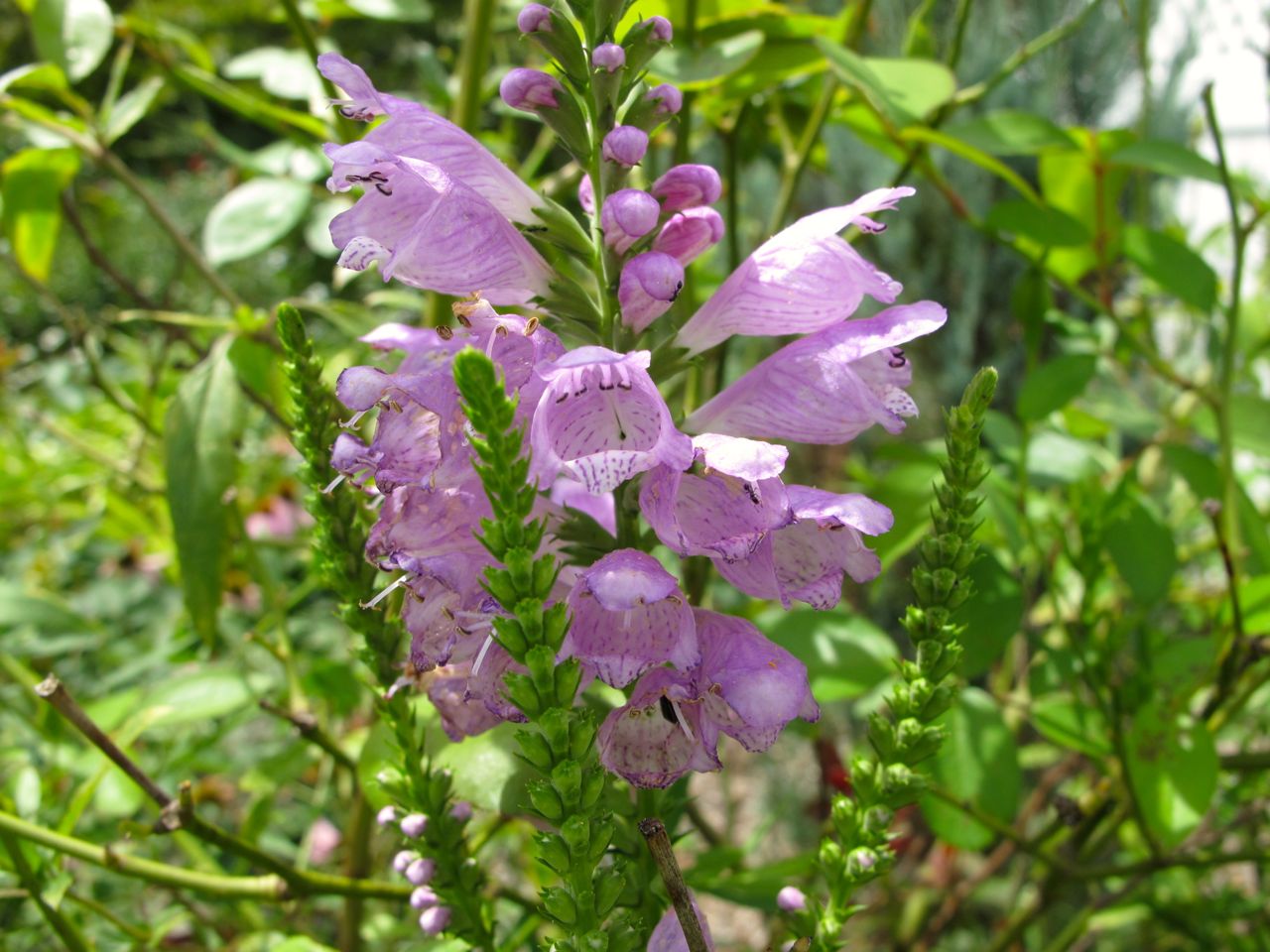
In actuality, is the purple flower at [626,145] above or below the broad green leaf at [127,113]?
above

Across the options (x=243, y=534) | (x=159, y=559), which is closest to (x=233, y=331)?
(x=243, y=534)

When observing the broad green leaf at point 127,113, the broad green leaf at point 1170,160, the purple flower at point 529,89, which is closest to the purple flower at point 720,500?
the purple flower at point 529,89

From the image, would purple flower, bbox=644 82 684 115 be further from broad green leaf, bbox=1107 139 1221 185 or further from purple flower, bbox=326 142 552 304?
broad green leaf, bbox=1107 139 1221 185

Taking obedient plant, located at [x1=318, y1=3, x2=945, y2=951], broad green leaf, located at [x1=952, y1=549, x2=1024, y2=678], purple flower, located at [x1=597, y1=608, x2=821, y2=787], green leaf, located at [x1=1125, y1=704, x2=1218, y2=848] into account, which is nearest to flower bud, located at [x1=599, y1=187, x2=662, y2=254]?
obedient plant, located at [x1=318, y1=3, x2=945, y2=951]

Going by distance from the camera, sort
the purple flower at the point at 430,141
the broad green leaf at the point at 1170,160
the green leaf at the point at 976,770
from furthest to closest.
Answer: the green leaf at the point at 976,770 < the broad green leaf at the point at 1170,160 < the purple flower at the point at 430,141

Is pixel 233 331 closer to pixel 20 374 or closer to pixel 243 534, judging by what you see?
pixel 243 534

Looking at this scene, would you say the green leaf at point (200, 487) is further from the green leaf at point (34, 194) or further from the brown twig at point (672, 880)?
the brown twig at point (672, 880)
